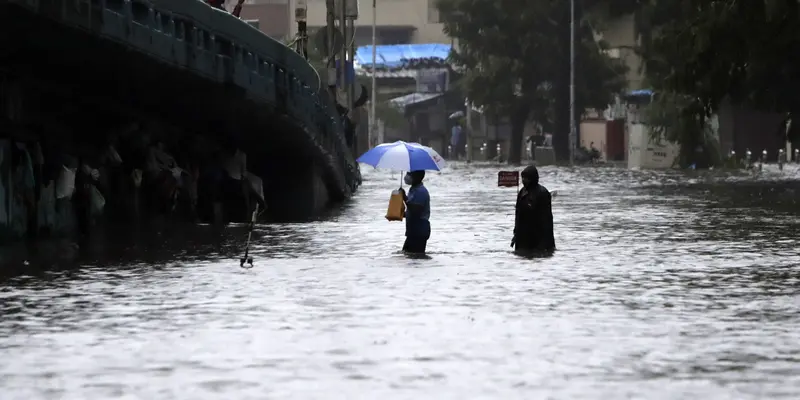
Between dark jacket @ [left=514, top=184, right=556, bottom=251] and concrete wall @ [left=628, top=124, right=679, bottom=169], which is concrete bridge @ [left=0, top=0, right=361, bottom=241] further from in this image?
concrete wall @ [left=628, top=124, right=679, bottom=169]

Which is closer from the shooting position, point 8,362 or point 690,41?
point 8,362

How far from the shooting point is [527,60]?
8638 centimetres

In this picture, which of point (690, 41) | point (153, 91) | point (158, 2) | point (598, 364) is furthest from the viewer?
point (690, 41)

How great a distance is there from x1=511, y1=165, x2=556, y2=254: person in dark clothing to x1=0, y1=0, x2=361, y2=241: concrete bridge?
587 cm

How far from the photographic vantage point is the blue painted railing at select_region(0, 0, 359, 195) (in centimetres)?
2447

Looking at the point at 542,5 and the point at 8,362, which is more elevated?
the point at 542,5

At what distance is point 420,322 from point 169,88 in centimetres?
1651

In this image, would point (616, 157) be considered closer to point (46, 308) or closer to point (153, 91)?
point (153, 91)

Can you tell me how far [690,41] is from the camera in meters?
46.4

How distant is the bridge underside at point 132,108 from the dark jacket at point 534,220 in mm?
6053

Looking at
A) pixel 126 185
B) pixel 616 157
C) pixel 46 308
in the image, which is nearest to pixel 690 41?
pixel 126 185

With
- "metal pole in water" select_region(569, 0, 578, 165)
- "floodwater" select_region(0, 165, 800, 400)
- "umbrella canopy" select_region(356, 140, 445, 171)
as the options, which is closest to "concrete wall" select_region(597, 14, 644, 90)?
"metal pole in water" select_region(569, 0, 578, 165)

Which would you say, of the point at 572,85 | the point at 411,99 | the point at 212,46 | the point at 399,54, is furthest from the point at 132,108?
the point at 399,54

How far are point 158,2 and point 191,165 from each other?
9091 millimetres
